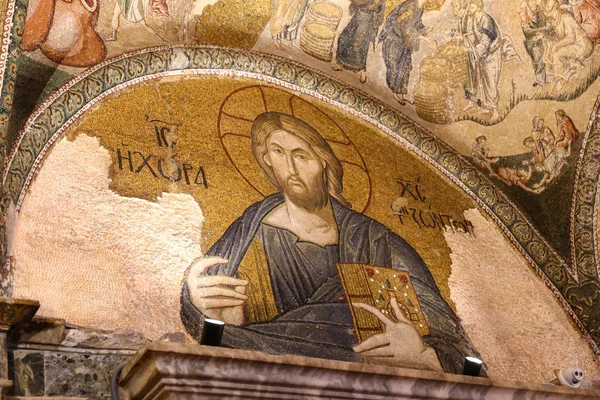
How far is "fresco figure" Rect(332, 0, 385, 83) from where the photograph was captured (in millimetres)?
7680

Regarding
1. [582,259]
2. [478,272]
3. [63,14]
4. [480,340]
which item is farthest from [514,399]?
[63,14]

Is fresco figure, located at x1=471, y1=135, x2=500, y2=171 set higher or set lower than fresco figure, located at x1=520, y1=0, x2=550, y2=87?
lower

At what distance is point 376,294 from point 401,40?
7.60ft

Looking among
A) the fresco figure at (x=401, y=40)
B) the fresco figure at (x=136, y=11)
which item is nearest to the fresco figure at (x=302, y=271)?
the fresco figure at (x=401, y=40)

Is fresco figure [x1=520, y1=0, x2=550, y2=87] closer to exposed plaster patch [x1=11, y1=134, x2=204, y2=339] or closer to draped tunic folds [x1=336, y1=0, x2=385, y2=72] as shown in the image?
draped tunic folds [x1=336, y1=0, x2=385, y2=72]

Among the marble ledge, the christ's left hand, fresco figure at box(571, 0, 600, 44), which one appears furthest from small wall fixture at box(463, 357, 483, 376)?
fresco figure at box(571, 0, 600, 44)

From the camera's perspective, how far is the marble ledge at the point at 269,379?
17.1 feet

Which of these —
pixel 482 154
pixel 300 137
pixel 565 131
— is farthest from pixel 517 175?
pixel 300 137

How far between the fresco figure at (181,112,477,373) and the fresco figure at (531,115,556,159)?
171 cm

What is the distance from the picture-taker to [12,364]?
5203mm

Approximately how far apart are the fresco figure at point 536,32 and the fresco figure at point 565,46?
0.17 feet

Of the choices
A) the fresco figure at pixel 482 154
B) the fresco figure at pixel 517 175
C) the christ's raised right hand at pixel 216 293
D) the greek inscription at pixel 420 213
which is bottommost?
the christ's raised right hand at pixel 216 293

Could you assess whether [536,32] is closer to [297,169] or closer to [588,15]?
[588,15]

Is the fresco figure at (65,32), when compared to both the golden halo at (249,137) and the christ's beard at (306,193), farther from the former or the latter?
the christ's beard at (306,193)
